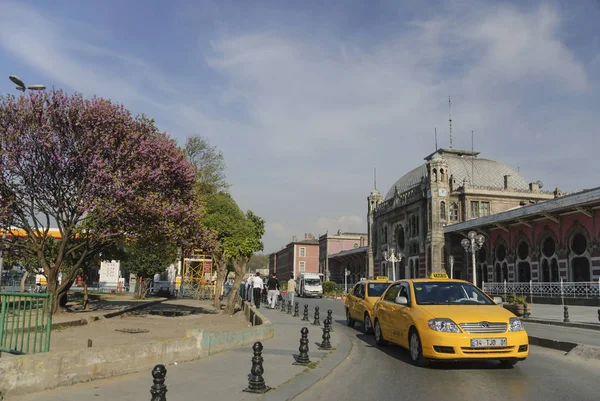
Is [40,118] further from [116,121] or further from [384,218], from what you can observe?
[384,218]

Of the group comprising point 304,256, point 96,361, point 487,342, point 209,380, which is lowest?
point 209,380

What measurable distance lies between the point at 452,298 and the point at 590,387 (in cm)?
274

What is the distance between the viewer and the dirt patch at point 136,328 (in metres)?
11.1

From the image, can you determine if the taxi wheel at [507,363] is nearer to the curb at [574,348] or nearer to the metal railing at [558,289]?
the curb at [574,348]

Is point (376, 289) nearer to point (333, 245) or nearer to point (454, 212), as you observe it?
point (454, 212)

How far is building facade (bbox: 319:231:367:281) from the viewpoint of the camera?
84.3 m

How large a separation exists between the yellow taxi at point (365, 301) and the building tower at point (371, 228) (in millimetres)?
45088

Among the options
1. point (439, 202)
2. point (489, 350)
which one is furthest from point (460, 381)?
point (439, 202)

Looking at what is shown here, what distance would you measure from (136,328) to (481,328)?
1007cm

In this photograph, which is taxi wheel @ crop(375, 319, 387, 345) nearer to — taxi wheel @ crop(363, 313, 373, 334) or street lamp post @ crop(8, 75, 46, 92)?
taxi wheel @ crop(363, 313, 373, 334)

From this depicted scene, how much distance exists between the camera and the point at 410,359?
923 cm

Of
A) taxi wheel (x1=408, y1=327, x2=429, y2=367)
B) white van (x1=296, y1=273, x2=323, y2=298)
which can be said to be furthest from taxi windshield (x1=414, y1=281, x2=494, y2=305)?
white van (x1=296, y1=273, x2=323, y2=298)

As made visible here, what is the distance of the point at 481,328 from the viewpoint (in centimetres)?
767

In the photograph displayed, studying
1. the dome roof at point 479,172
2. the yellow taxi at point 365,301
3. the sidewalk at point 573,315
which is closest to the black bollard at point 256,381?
the yellow taxi at point 365,301
